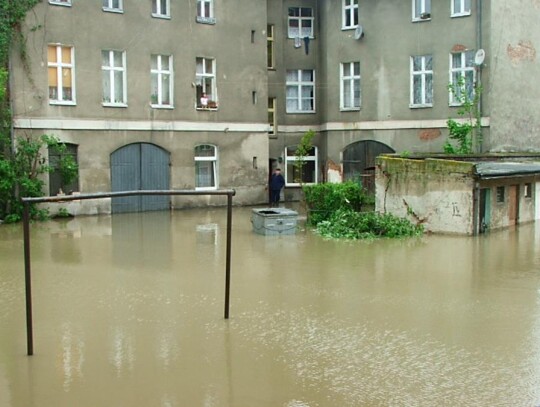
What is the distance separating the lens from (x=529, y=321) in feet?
36.7

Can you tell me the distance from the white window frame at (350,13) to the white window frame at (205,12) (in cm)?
560

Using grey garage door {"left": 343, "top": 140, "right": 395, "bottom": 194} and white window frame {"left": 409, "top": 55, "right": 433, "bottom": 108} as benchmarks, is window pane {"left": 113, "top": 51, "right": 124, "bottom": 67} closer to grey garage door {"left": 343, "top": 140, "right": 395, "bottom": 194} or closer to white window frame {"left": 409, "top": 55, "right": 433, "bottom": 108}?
grey garage door {"left": 343, "top": 140, "right": 395, "bottom": 194}

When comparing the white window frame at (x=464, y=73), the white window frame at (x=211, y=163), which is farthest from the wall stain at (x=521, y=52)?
the white window frame at (x=211, y=163)

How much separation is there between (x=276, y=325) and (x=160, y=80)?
1866 cm

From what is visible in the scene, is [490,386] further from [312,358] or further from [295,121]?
[295,121]

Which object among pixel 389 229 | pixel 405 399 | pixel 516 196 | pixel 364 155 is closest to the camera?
pixel 405 399

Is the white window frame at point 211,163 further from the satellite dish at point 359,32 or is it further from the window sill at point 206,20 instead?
the satellite dish at point 359,32

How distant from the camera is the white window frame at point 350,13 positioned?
101 feet

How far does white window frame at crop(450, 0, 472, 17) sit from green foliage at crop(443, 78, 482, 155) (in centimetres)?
260

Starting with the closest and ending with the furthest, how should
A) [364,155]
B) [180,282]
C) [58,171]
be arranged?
[180,282]
[58,171]
[364,155]

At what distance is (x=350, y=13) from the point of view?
102 feet

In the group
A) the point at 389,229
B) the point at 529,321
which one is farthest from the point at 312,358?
the point at 389,229

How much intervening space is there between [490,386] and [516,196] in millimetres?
15500

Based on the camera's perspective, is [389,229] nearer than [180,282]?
No
